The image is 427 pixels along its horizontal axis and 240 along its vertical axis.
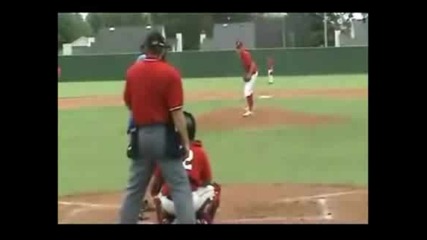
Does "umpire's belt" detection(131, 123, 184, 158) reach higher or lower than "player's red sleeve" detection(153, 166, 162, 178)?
higher

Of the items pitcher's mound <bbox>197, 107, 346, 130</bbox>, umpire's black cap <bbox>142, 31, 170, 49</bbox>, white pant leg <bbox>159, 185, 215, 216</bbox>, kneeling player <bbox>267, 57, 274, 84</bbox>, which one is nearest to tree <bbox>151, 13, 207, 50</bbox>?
kneeling player <bbox>267, 57, 274, 84</bbox>

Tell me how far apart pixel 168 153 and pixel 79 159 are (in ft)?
17.8

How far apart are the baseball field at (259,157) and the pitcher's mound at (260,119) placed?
16 mm

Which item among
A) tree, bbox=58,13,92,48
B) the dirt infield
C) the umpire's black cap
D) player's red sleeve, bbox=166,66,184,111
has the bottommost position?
the dirt infield

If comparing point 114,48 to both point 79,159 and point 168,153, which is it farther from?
point 168,153

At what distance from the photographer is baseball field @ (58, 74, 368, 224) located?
21.2ft

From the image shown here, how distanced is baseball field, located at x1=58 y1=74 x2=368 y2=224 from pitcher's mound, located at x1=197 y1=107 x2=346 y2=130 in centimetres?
2

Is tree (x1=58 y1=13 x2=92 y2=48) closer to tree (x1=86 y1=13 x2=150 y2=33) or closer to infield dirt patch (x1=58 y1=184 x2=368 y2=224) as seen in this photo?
tree (x1=86 y1=13 x2=150 y2=33)

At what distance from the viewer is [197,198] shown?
5031mm

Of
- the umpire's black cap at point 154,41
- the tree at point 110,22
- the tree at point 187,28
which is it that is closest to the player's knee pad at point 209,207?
the umpire's black cap at point 154,41

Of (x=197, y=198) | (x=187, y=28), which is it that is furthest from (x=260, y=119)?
(x=187, y=28)

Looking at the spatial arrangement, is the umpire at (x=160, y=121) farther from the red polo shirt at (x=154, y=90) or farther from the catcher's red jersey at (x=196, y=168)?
the catcher's red jersey at (x=196, y=168)

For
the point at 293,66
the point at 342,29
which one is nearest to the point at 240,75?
the point at 293,66
